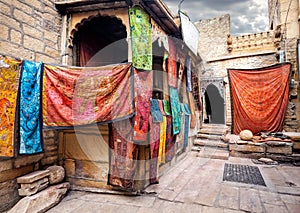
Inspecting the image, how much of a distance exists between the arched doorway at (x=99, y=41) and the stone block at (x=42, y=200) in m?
2.82

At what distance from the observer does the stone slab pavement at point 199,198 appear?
3.04 m

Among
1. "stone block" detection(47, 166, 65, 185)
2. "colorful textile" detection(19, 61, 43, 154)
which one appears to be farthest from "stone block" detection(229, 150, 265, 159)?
"colorful textile" detection(19, 61, 43, 154)

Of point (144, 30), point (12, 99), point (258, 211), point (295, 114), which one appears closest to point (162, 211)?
point (258, 211)

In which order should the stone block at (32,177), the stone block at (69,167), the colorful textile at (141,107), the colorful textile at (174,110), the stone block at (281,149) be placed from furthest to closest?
the stone block at (281,149) → the colorful textile at (174,110) → the stone block at (69,167) → the colorful textile at (141,107) → the stone block at (32,177)

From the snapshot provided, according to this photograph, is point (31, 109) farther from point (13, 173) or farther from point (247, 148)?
point (247, 148)

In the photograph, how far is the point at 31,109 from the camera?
120 inches

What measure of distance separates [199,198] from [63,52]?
13.9 feet

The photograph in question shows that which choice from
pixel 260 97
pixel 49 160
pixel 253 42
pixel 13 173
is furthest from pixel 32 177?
A: pixel 253 42

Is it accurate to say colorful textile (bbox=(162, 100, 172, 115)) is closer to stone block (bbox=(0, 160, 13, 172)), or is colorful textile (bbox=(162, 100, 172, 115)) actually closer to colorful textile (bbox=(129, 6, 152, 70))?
colorful textile (bbox=(129, 6, 152, 70))

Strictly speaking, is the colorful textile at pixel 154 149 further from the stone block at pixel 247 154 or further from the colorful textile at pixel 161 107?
the stone block at pixel 247 154

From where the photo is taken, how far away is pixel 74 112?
3260mm

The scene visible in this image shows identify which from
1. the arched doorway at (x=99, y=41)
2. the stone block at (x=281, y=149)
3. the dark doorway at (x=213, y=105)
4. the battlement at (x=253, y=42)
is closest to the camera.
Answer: the arched doorway at (x=99, y=41)

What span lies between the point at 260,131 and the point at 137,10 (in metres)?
7.35

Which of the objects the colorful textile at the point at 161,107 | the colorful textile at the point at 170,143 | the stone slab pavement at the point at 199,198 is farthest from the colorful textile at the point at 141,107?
the colorful textile at the point at 170,143
